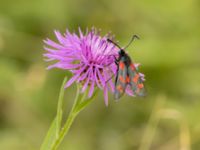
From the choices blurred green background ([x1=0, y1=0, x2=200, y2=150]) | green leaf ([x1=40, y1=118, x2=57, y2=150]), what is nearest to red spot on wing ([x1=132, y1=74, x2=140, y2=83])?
green leaf ([x1=40, y1=118, x2=57, y2=150])

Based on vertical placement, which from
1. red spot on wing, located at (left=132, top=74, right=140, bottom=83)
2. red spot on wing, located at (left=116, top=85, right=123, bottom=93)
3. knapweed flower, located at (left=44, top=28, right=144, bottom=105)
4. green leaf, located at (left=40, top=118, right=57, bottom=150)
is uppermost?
knapweed flower, located at (left=44, top=28, right=144, bottom=105)

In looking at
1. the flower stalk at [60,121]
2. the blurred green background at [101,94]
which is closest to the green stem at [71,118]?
the flower stalk at [60,121]

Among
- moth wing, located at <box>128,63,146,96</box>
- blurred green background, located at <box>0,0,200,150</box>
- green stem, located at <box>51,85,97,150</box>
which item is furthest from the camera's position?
blurred green background, located at <box>0,0,200,150</box>

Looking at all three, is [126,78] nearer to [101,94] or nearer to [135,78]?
[135,78]

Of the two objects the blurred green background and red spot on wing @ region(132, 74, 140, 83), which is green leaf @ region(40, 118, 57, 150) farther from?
the blurred green background

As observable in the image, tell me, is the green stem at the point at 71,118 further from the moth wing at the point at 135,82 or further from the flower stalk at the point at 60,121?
the moth wing at the point at 135,82

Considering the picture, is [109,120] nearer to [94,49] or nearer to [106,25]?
[106,25]

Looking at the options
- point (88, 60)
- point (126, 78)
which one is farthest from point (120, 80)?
point (88, 60)
